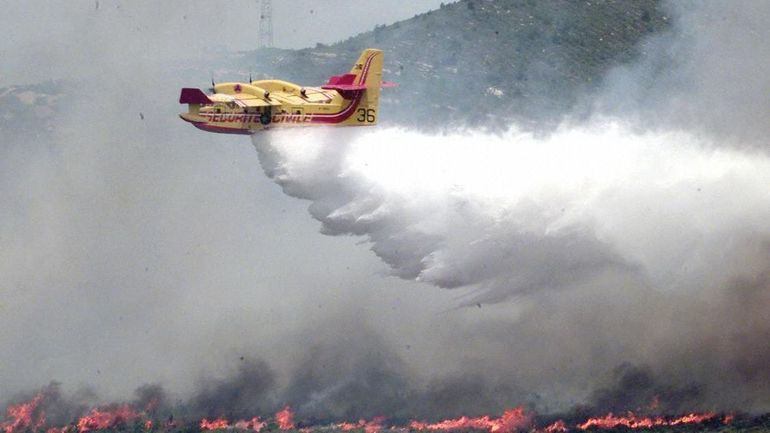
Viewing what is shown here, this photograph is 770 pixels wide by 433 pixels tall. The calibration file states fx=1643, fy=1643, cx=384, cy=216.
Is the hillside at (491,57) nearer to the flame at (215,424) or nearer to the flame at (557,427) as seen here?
the flame at (215,424)

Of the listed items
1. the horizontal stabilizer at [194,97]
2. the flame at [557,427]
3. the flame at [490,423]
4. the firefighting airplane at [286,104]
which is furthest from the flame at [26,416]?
the flame at [557,427]

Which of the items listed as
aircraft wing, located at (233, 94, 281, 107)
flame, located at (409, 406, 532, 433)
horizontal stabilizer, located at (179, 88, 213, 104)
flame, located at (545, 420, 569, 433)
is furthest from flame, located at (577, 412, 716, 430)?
horizontal stabilizer, located at (179, 88, 213, 104)

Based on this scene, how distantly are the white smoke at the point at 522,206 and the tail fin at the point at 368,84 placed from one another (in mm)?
688

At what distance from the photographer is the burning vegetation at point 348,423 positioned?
179ft

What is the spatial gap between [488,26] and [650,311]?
1963 inches

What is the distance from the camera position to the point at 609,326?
56.4 meters

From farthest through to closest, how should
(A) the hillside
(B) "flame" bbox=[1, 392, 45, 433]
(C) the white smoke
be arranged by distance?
(A) the hillside → (B) "flame" bbox=[1, 392, 45, 433] → (C) the white smoke

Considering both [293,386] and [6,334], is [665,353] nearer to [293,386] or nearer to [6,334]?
[293,386]

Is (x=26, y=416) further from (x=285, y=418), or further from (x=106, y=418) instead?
(x=285, y=418)

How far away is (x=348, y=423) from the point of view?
56156mm

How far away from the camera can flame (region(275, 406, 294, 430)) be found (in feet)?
186

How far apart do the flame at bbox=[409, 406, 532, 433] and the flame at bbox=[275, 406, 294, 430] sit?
4.36 metres

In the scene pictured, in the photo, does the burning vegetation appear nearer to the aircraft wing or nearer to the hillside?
the aircraft wing

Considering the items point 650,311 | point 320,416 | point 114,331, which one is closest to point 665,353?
point 650,311
